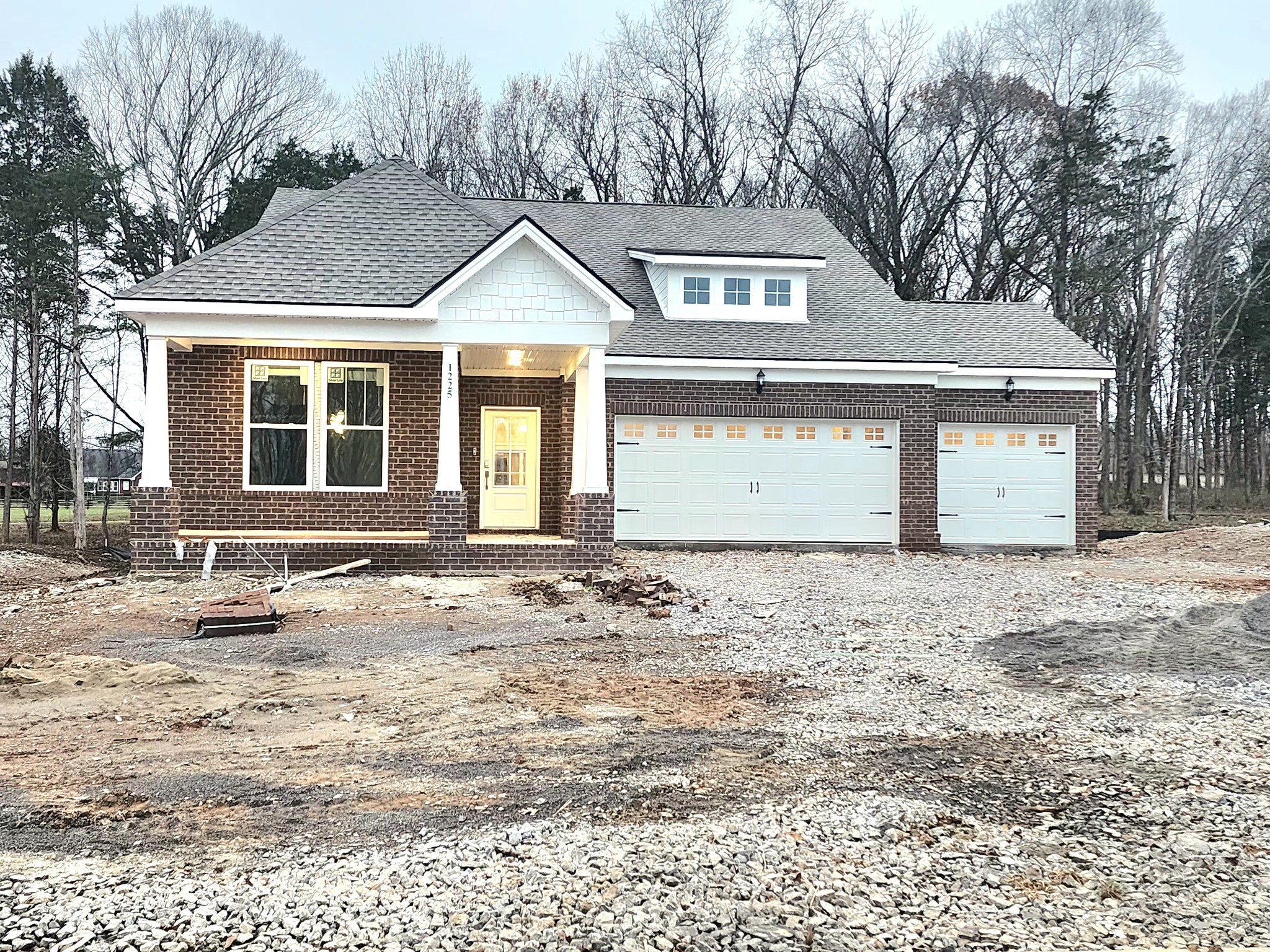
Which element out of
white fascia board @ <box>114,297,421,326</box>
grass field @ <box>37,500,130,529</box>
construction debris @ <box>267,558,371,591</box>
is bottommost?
grass field @ <box>37,500,130,529</box>

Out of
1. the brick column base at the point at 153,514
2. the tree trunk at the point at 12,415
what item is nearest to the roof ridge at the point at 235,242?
the brick column base at the point at 153,514

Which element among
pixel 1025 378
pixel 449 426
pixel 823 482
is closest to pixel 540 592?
pixel 449 426

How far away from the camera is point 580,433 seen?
1373 cm

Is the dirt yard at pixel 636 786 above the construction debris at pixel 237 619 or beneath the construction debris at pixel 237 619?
beneath

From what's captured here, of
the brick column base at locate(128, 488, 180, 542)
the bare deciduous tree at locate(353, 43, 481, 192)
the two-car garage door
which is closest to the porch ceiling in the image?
the two-car garage door

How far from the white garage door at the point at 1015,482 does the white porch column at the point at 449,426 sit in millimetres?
8769

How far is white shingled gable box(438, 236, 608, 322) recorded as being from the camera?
12.4 metres

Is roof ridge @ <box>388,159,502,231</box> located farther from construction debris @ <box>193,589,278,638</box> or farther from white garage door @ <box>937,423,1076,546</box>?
white garage door @ <box>937,423,1076,546</box>

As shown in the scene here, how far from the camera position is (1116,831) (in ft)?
12.4

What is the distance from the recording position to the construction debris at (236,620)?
820 cm

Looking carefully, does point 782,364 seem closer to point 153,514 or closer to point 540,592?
point 540,592

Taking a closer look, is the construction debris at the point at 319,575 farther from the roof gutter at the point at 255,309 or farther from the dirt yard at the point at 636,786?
the roof gutter at the point at 255,309

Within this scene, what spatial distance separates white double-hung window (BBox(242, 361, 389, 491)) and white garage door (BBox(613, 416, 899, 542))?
4371 mm

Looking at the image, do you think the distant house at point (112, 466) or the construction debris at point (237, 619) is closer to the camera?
the construction debris at point (237, 619)
